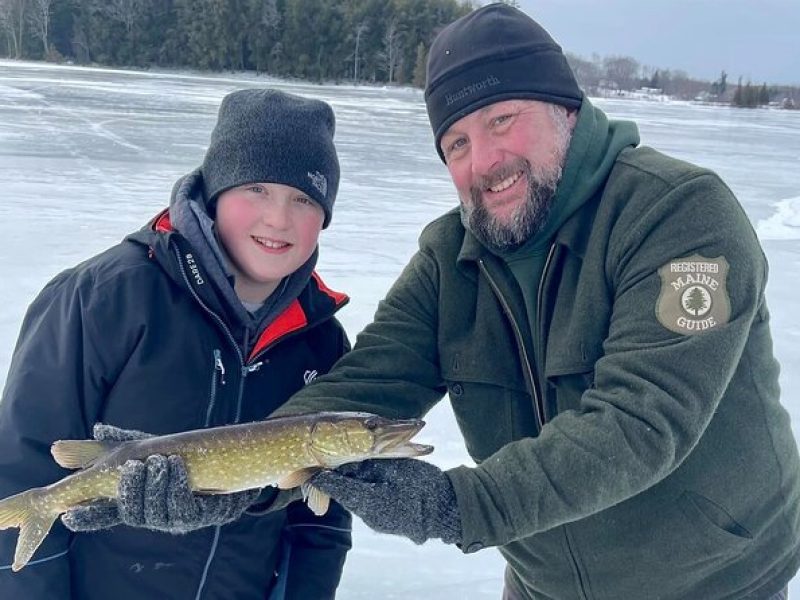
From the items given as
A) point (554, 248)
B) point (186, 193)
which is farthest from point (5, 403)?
point (554, 248)

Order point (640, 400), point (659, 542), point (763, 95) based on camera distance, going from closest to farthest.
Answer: point (640, 400) < point (659, 542) < point (763, 95)

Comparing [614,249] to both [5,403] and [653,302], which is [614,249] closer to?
[653,302]

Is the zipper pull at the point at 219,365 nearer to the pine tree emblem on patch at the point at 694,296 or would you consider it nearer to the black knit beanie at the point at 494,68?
the black knit beanie at the point at 494,68

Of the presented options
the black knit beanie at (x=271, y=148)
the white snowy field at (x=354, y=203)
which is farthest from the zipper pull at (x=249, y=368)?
the white snowy field at (x=354, y=203)

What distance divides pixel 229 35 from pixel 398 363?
56045 mm

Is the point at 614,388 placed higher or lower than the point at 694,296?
lower

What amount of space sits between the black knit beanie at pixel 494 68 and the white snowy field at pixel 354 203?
173 cm

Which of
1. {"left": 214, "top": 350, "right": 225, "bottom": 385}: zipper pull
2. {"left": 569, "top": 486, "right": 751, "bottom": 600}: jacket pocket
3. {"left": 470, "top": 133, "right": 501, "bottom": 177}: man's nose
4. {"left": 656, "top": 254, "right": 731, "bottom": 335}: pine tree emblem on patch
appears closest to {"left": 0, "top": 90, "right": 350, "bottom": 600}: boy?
{"left": 214, "top": 350, "right": 225, "bottom": 385}: zipper pull

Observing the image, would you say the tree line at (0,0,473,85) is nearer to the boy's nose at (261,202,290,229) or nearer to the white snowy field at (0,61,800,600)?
the white snowy field at (0,61,800,600)

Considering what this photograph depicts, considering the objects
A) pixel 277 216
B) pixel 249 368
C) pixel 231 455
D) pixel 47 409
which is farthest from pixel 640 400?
pixel 47 409

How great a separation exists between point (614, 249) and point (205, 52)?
185 ft

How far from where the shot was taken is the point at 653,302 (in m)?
1.74

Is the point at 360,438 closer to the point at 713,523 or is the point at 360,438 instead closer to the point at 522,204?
the point at 522,204

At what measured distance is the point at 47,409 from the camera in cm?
201
